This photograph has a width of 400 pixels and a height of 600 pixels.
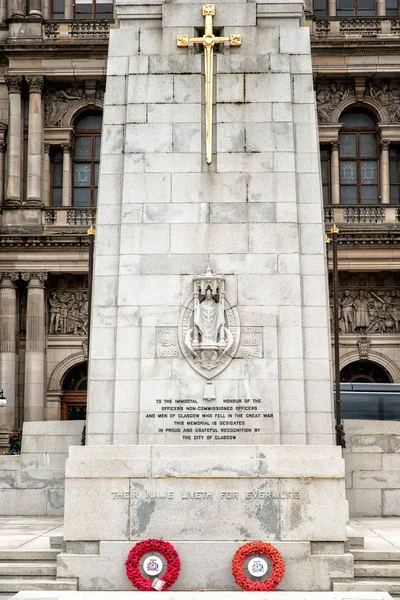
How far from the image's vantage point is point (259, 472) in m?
12.4

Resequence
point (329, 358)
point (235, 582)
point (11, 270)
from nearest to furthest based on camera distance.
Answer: point (235, 582)
point (329, 358)
point (11, 270)

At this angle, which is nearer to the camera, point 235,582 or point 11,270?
point 235,582

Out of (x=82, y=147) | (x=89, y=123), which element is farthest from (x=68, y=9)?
(x=82, y=147)

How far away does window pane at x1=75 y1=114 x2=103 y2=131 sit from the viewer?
38781 millimetres

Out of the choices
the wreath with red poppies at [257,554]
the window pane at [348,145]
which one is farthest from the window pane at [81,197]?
the wreath with red poppies at [257,554]

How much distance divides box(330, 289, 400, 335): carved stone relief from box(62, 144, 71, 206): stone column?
1147 cm

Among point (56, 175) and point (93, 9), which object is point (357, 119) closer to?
point (93, 9)

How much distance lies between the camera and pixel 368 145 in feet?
125

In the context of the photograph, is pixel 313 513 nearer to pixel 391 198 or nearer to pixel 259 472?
pixel 259 472

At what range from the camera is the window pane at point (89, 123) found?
38781 mm

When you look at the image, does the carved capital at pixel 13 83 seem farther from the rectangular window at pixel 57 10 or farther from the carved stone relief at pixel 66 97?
the rectangular window at pixel 57 10

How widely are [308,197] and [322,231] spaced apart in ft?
1.88

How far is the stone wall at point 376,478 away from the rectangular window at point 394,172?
20.9m

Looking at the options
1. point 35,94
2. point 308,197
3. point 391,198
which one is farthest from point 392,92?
point 308,197
